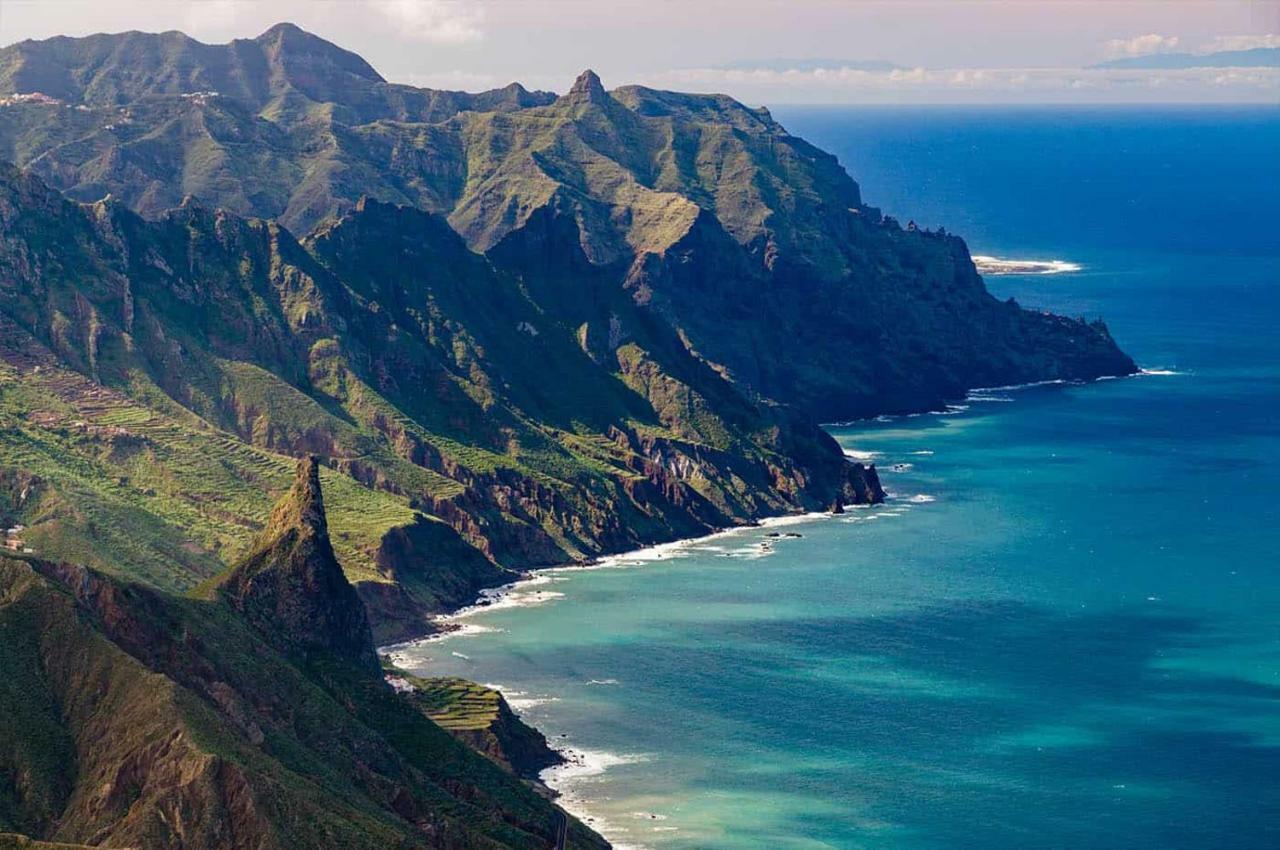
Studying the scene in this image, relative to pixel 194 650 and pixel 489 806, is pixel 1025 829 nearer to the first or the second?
pixel 489 806

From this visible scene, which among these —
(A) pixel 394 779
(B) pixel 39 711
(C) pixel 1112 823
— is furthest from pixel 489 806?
(C) pixel 1112 823

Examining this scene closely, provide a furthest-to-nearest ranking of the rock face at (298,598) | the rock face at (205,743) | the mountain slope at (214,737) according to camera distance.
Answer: the rock face at (298,598) < the mountain slope at (214,737) < the rock face at (205,743)

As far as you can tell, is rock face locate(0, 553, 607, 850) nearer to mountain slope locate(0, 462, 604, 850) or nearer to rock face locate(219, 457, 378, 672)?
mountain slope locate(0, 462, 604, 850)

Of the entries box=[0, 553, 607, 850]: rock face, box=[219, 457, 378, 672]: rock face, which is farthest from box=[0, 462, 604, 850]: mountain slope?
box=[219, 457, 378, 672]: rock face

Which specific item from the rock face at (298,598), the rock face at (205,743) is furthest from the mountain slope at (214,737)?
the rock face at (298,598)

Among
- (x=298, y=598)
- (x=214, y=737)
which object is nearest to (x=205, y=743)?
(x=214, y=737)

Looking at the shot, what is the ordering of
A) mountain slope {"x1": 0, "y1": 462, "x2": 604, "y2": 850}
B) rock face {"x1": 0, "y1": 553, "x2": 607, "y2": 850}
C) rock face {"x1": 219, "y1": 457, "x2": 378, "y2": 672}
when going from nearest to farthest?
rock face {"x1": 0, "y1": 553, "x2": 607, "y2": 850}, mountain slope {"x1": 0, "y1": 462, "x2": 604, "y2": 850}, rock face {"x1": 219, "y1": 457, "x2": 378, "y2": 672}

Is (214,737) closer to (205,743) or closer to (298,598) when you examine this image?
(205,743)

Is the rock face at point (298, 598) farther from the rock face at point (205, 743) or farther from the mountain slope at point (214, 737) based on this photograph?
the rock face at point (205, 743)
